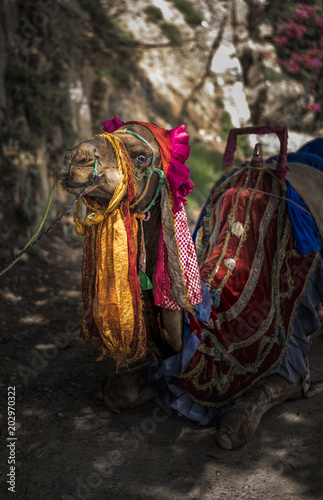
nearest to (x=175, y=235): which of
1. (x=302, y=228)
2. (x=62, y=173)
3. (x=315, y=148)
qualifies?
(x=62, y=173)

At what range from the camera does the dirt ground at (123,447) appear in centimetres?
278

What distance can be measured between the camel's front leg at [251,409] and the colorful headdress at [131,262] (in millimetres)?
881

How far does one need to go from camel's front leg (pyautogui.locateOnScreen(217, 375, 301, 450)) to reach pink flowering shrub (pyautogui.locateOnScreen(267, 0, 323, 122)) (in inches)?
358

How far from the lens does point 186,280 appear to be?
2621 millimetres

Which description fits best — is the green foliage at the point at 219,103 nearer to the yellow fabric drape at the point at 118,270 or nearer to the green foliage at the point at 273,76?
the green foliage at the point at 273,76

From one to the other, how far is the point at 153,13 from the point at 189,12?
3.21 feet

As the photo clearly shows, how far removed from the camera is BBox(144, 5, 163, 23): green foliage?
11188 mm

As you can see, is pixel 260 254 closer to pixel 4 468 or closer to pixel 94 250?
pixel 94 250

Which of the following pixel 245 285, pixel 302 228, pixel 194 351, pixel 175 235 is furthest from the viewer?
pixel 302 228

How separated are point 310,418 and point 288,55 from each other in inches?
400

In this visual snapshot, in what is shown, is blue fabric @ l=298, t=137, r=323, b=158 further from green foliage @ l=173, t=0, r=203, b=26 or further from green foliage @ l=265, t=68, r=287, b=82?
green foliage @ l=173, t=0, r=203, b=26

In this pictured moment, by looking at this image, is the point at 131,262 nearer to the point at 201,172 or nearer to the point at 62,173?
the point at 62,173

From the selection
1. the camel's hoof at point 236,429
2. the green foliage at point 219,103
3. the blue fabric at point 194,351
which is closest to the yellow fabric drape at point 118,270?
the blue fabric at point 194,351

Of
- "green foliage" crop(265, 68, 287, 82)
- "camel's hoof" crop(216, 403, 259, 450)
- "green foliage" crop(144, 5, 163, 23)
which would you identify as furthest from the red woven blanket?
"green foliage" crop(144, 5, 163, 23)
